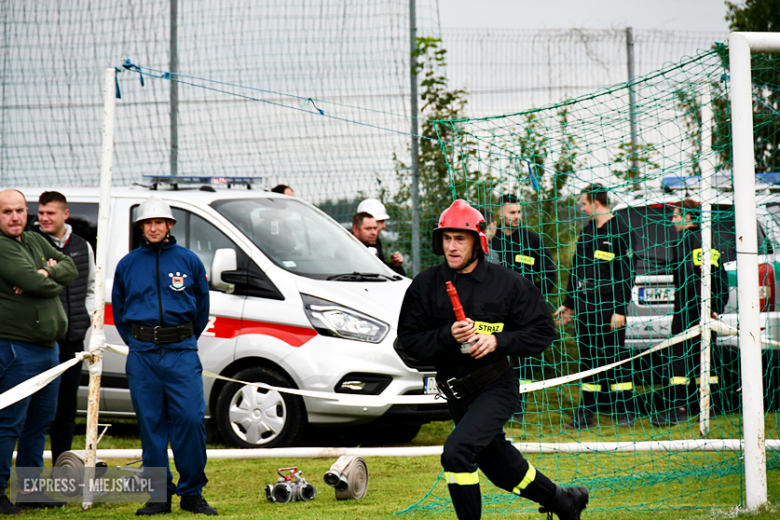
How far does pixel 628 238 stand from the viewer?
27.0ft

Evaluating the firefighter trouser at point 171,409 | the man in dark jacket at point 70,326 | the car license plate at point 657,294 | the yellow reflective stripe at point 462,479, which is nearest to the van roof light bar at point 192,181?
the man in dark jacket at point 70,326

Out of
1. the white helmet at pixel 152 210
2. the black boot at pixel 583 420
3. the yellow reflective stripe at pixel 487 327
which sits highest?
the white helmet at pixel 152 210

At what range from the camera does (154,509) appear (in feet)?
18.4

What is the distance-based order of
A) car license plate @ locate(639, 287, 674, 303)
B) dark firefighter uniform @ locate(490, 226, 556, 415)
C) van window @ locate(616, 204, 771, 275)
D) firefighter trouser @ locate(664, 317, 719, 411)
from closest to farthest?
dark firefighter uniform @ locate(490, 226, 556, 415) < van window @ locate(616, 204, 771, 275) < firefighter trouser @ locate(664, 317, 719, 411) < car license plate @ locate(639, 287, 674, 303)

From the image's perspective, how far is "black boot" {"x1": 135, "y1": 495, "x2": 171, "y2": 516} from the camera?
558 cm

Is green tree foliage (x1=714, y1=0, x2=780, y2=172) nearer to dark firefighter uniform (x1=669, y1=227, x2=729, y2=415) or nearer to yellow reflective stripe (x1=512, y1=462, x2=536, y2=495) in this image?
dark firefighter uniform (x1=669, y1=227, x2=729, y2=415)

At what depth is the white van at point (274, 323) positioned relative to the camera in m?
7.33

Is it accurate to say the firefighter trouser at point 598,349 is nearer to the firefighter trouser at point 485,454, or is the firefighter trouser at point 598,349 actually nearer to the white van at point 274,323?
the white van at point 274,323

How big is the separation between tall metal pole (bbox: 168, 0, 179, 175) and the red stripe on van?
3.28m

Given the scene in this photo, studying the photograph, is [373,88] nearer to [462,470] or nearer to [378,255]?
[378,255]

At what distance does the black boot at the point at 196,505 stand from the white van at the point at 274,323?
172 cm

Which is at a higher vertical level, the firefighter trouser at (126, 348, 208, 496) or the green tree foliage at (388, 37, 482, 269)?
the green tree foliage at (388, 37, 482, 269)

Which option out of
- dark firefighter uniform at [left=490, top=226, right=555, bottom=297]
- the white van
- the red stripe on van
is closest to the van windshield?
the white van

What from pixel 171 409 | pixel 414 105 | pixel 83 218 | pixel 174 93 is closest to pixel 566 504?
pixel 171 409
